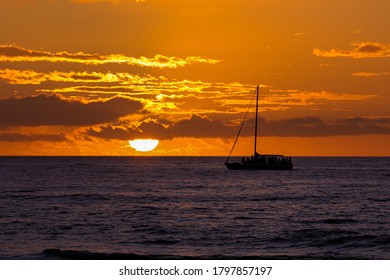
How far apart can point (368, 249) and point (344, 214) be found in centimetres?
1865

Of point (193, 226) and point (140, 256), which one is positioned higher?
point (193, 226)

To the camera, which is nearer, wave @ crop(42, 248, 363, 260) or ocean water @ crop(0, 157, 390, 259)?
wave @ crop(42, 248, 363, 260)

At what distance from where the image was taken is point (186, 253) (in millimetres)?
36469

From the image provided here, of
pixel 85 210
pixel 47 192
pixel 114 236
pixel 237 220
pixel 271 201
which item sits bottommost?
pixel 114 236

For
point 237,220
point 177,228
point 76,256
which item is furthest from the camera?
point 237,220

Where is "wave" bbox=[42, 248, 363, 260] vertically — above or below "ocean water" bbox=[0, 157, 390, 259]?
below

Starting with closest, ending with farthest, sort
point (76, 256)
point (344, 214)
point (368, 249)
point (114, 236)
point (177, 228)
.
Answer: point (76, 256)
point (368, 249)
point (114, 236)
point (177, 228)
point (344, 214)

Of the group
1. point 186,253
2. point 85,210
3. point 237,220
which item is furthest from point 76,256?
point 85,210

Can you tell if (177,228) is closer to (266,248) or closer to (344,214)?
(266,248)

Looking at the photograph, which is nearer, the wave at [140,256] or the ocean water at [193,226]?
the wave at [140,256]

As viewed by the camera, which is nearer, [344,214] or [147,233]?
[147,233]

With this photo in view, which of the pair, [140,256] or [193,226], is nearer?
[140,256]

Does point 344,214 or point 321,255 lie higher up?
point 344,214

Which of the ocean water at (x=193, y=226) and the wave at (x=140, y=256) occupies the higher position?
the ocean water at (x=193, y=226)
